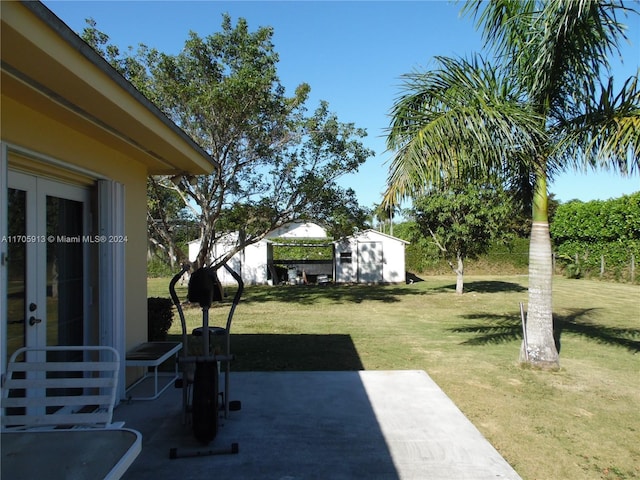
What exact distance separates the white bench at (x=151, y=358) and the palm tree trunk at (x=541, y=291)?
4774 mm

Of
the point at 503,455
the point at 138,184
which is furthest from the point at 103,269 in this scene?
the point at 503,455

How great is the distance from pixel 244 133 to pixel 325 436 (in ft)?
33.2

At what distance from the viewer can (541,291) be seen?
20.2ft

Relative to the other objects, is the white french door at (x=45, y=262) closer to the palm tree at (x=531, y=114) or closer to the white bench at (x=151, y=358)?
the white bench at (x=151, y=358)

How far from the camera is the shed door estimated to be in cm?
2430

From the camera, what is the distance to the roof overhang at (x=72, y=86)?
213 cm

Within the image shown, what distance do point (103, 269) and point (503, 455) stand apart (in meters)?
4.03

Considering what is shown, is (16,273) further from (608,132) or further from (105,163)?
(608,132)

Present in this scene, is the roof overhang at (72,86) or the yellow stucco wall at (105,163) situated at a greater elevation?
the roof overhang at (72,86)

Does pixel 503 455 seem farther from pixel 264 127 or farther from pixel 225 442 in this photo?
pixel 264 127

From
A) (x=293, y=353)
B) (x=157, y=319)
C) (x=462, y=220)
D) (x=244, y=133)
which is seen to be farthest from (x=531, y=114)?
(x=462, y=220)

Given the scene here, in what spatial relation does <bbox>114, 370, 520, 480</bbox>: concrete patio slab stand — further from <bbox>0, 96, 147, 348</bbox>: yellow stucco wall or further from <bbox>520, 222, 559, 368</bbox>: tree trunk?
<bbox>520, 222, 559, 368</bbox>: tree trunk

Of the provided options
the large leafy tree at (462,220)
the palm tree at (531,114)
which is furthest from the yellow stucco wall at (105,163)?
the large leafy tree at (462,220)

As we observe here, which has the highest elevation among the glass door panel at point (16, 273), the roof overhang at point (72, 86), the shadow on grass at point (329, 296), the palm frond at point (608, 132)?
the palm frond at point (608, 132)
